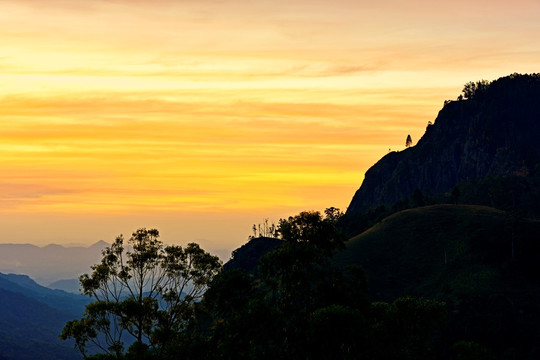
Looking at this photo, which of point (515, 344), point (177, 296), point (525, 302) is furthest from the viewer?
point (525, 302)

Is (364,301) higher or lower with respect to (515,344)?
higher

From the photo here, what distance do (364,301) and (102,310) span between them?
102 feet

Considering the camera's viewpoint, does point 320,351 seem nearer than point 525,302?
Yes

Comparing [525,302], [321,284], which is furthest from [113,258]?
[525,302]

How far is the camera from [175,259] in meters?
84.1

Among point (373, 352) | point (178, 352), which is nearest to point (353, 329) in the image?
point (373, 352)

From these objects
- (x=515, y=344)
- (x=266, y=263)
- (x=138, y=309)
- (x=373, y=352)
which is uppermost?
(x=266, y=263)

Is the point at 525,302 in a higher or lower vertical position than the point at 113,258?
lower

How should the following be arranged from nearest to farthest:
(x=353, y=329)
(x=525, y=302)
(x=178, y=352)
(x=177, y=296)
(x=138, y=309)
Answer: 1. (x=353, y=329)
2. (x=178, y=352)
3. (x=138, y=309)
4. (x=177, y=296)
5. (x=525, y=302)

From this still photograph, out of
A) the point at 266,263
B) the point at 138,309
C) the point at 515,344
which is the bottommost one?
the point at 515,344

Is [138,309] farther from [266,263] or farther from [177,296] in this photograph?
[266,263]

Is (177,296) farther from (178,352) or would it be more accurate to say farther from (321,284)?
(321,284)

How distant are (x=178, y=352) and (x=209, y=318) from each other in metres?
10.4

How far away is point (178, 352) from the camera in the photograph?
71.8m
